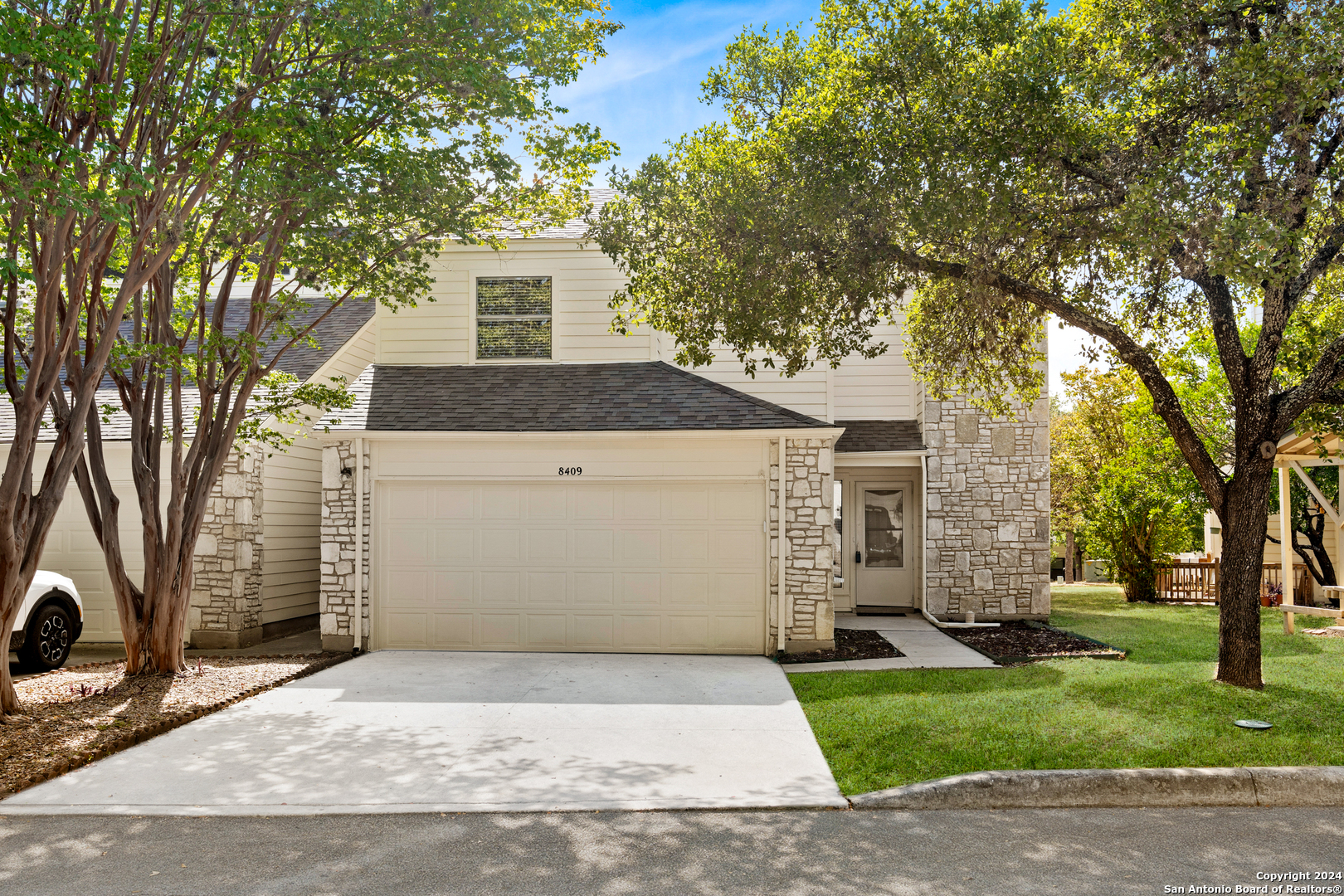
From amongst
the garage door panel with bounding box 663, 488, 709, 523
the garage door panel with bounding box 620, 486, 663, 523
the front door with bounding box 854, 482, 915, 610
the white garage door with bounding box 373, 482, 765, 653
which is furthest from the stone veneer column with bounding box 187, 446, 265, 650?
the front door with bounding box 854, 482, 915, 610

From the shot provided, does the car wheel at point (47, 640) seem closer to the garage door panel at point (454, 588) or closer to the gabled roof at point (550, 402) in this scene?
the gabled roof at point (550, 402)

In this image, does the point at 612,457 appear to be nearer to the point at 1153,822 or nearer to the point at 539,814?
the point at 539,814

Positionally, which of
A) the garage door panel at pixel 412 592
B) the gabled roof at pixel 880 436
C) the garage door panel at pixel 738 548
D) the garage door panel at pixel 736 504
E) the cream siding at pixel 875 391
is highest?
the cream siding at pixel 875 391

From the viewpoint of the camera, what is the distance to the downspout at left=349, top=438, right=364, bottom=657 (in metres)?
11.4

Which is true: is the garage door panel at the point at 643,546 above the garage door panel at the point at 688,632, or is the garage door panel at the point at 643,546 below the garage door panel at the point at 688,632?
above

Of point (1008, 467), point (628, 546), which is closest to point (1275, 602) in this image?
point (1008, 467)

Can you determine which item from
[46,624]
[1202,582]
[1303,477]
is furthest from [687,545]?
[1202,582]

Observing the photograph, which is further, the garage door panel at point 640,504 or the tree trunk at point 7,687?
the garage door panel at point 640,504

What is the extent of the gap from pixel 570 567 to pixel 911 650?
4.33m

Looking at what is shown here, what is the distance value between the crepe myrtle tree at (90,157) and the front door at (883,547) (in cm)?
1049

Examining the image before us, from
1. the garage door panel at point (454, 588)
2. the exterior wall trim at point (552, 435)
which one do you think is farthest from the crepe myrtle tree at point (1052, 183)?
the garage door panel at point (454, 588)

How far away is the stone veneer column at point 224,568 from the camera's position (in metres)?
11.7

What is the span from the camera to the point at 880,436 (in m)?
14.6

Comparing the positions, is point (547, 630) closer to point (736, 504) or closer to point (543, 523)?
point (543, 523)
